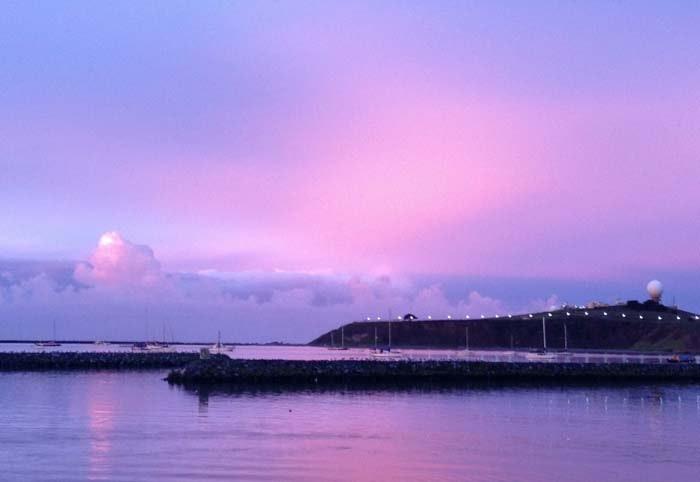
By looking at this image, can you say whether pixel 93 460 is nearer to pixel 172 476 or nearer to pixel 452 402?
pixel 172 476

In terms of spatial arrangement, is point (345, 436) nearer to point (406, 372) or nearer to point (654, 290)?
point (406, 372)

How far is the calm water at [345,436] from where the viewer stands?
84.9 ft

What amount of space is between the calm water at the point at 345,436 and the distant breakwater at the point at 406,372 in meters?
9.54

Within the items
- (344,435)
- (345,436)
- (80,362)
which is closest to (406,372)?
(344,435)

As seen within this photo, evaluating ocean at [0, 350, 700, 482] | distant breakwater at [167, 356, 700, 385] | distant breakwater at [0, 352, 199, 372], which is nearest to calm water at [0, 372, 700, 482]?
ocean at [0, 350, 700, 482]

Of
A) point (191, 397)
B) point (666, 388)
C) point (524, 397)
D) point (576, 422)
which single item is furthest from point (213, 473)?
point (666, 388)

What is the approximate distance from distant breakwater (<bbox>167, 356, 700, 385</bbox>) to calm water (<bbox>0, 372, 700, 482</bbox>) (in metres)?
9.54

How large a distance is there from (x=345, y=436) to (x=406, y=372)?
35792 millimetres

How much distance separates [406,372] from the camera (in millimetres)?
69000

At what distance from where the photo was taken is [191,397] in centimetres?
5097

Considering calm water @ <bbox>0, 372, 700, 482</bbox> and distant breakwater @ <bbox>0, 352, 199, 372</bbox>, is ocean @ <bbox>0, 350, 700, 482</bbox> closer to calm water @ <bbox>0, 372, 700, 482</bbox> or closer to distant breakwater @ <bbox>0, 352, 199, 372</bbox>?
calm water @ <bbox>0, 372, 700, 482</bbox>

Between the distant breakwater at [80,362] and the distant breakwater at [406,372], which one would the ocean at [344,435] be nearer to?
the distant breakwater at [406,372]

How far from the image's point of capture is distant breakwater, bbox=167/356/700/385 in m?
64.4

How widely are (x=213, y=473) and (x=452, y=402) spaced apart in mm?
27089
